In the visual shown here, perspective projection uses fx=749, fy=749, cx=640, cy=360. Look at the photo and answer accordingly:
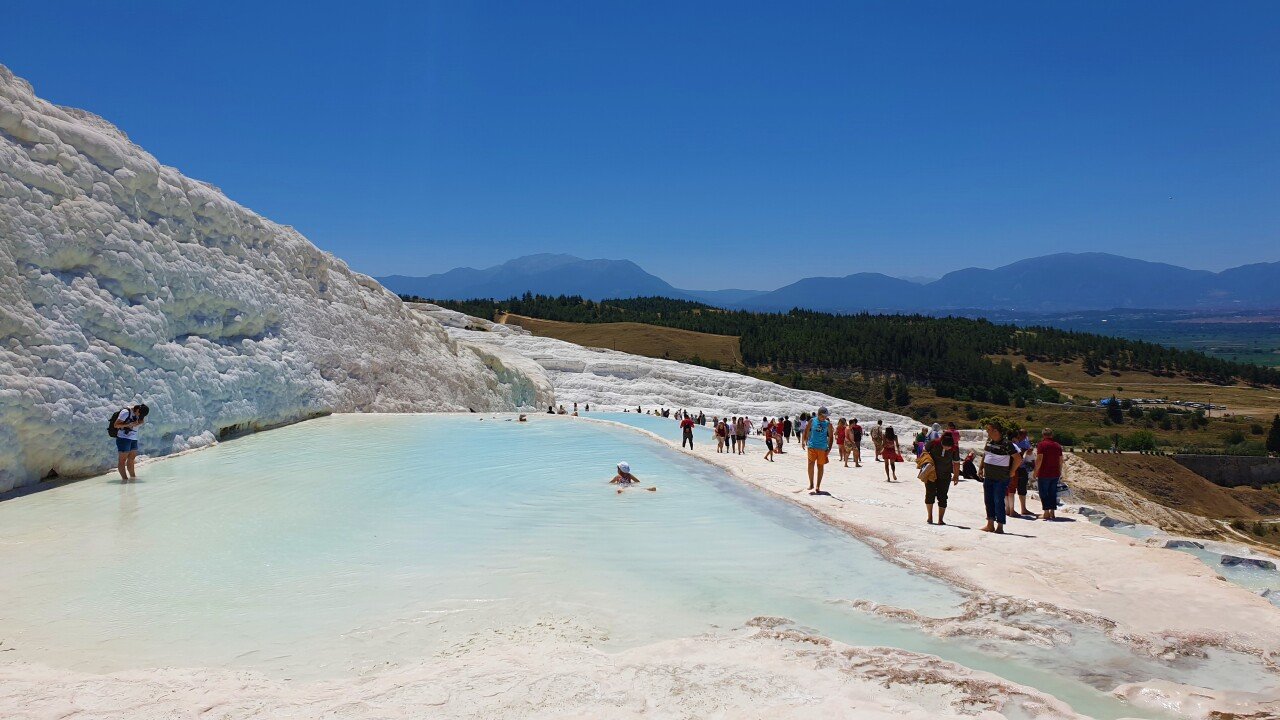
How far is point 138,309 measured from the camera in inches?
478

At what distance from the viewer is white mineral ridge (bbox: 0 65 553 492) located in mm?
9930

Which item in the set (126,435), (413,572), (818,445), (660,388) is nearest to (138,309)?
(126,435)

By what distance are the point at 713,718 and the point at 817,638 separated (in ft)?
4.39

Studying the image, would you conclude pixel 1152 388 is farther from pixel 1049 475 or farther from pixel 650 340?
pixel 1049 475

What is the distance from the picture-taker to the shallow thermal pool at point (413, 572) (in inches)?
193

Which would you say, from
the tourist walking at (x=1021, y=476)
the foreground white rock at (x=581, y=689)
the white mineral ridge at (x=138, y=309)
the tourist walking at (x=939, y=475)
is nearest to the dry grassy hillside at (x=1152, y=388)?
the tourist walking at (x=1021, y=476)

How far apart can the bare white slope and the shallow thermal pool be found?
85.6ft

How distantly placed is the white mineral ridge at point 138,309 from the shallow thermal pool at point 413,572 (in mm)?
1266

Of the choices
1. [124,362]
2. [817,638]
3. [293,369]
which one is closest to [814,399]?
[293,369]

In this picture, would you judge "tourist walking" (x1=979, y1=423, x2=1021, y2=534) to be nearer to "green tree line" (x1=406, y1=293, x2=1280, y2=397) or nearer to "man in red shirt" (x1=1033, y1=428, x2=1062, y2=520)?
"man in red shirt" (x1=1033, y1=428, x2=1062, y2=520)

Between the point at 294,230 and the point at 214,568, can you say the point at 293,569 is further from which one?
the point at 294,230

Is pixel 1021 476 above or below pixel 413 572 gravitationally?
above

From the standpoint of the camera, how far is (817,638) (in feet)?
16.5

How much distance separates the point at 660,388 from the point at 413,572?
35215mm
